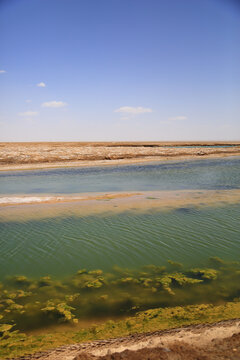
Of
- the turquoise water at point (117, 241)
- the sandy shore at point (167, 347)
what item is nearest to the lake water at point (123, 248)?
the turquoise water at point (117, 241)

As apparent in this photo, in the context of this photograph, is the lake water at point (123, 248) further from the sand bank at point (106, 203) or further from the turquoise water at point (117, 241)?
the sand bank at point (106, 203)

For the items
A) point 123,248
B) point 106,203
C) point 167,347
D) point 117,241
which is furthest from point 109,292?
point 106,203

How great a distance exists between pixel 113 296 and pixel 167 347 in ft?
7.20

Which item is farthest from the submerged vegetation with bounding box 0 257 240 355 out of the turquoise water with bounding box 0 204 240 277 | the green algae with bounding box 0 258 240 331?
the turquoise water with bounding box 0 204 240 277

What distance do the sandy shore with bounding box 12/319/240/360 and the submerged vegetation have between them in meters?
0.32

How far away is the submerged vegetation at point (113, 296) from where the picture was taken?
5.25 meters

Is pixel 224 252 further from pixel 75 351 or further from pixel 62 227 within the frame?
pixel 62 227

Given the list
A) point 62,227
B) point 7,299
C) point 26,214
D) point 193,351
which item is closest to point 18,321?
point 7,299

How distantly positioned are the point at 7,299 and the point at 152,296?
3681 millimetres

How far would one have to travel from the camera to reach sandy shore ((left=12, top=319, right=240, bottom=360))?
13.2ft

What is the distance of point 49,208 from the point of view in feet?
49.2

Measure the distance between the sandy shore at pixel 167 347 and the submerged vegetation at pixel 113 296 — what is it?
1.06ft

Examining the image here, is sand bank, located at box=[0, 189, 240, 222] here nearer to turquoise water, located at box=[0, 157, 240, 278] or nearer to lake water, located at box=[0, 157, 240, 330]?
lake water, located at box=[0, 157, 240, 330]

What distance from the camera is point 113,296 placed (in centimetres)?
620
